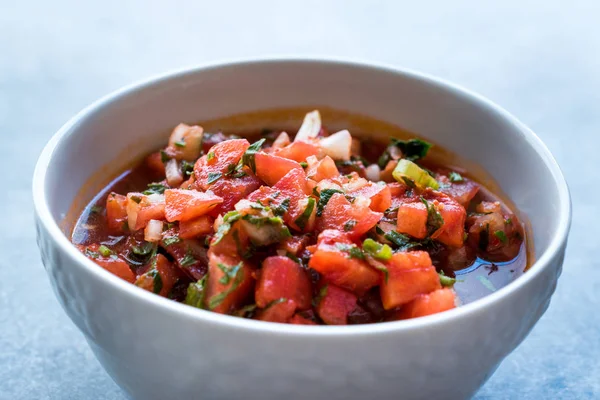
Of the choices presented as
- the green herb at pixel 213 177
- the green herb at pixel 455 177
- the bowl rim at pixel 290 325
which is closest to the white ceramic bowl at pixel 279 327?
the bowl rim at pixel 290 325

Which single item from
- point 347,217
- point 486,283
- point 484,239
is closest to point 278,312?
point 347,217

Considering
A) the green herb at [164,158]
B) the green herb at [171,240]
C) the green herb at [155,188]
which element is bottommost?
the green herb at [164,158]

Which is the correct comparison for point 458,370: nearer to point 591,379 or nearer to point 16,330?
point 591,379

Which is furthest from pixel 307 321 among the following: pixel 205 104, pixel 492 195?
pixel 205 104

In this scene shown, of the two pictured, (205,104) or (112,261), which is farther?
(205,104)

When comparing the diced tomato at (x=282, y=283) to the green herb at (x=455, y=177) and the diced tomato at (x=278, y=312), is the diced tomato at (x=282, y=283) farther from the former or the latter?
the green herb at (x=455, y=177)

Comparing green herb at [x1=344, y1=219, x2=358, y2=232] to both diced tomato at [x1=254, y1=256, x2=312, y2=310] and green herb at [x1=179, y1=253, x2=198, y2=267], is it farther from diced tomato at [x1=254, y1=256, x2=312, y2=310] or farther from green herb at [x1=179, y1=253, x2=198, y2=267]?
green herb at [x1=179, y1=253, x2=198, y2=267]

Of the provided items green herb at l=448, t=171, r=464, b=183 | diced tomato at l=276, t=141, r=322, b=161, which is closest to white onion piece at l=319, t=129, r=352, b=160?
diced tomato at l=276, t=141, r=322, b=161
